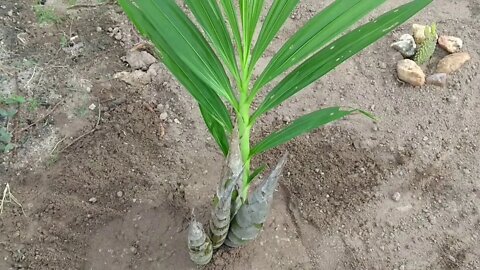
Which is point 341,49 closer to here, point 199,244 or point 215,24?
point 215,24

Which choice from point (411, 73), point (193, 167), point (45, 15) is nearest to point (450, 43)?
point (411, 73)

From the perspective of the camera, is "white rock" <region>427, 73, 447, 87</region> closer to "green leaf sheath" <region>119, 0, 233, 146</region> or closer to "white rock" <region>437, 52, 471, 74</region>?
"white rock" <region>437, 52, 471, 74</region>

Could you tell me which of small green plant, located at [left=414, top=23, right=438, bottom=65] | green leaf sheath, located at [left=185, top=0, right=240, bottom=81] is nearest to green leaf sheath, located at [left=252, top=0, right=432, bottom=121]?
green leaf sheath, located at [left=185, top=0, right=240, bottom=81]

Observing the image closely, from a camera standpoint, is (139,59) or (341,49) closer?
(341,49)

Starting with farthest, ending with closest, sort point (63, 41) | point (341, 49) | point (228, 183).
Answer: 1. point (63, 41)
2. point (228, 183)
3. point (341, 49)

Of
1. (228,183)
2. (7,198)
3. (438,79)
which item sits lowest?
(7,198)

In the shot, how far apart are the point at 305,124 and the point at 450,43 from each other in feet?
3.82

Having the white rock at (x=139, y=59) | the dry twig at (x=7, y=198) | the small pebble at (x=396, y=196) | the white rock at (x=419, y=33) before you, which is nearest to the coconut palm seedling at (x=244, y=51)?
the small pebble at (x=396, y=196)

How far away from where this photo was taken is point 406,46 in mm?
2268

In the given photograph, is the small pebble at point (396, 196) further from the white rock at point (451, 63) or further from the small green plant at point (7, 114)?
the small green plant at point (7, 114)

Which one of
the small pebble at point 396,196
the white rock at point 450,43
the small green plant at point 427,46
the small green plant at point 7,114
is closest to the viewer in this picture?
the small pebble at point 396,196

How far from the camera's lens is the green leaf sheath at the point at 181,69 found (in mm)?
1263

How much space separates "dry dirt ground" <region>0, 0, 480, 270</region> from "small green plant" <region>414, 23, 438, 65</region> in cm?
8

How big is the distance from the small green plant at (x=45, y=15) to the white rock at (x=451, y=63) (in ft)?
4.88
